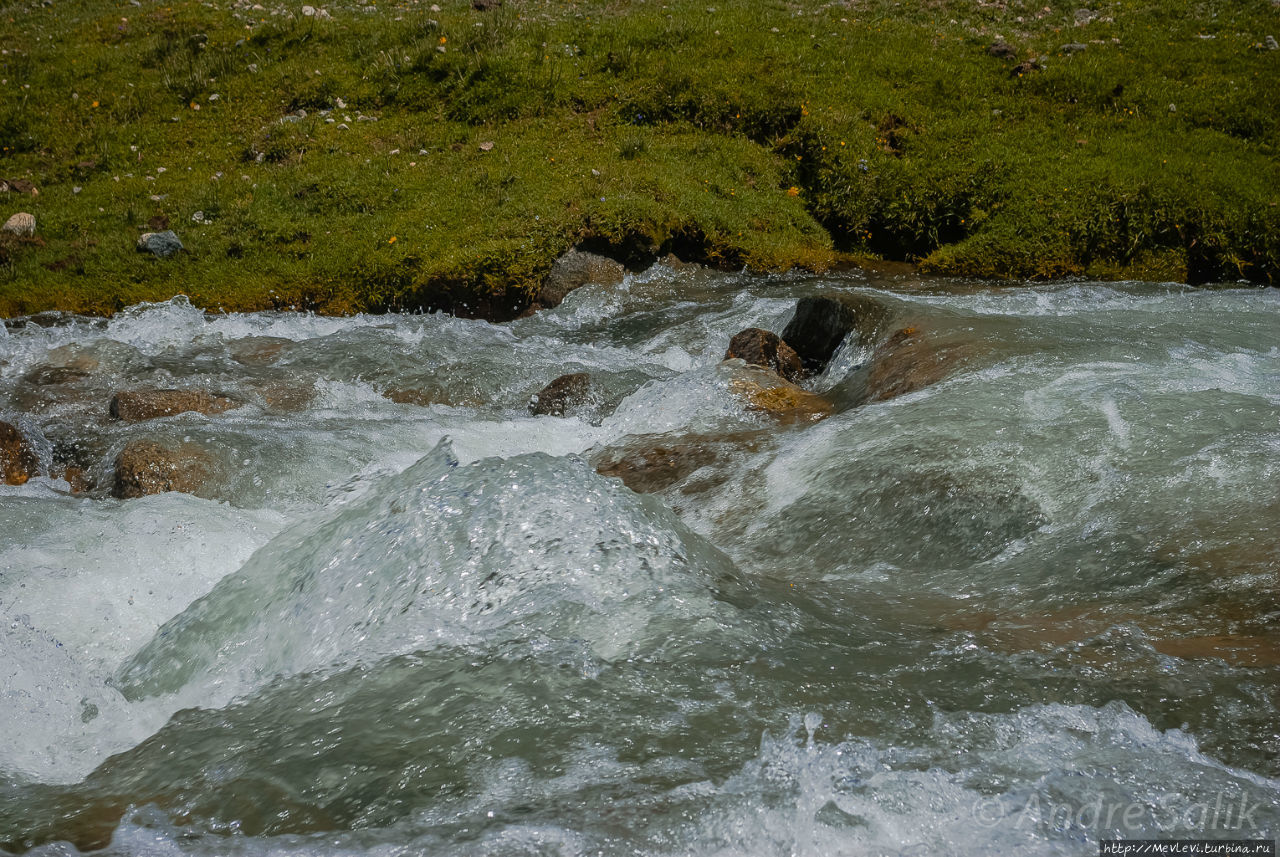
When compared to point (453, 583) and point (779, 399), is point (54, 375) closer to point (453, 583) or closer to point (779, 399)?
point (453, 583)

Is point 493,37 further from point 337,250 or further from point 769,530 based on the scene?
point 769,530

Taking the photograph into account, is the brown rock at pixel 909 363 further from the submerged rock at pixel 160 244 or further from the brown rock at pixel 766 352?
the submerged rock at pixel 160 244

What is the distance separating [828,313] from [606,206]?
4.66 m

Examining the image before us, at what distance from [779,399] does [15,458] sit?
6833mm

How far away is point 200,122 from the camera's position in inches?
640

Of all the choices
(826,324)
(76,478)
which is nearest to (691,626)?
(76,478)

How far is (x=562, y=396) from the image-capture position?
9.67m

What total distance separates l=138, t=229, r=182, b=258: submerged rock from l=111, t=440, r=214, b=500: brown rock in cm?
675

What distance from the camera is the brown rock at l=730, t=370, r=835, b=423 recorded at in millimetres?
8675

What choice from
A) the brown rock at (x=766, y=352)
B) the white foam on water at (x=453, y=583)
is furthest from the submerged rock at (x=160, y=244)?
the white foam on water at (x=453, y=583)

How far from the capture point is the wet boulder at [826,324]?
32.3 feet

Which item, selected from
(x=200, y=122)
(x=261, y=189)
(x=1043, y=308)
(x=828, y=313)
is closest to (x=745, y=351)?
(x=828, y=313)

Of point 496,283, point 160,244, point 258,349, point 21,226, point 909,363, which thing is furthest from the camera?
point 21,226

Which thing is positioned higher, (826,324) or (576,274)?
(826,324)
